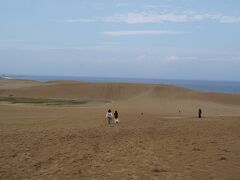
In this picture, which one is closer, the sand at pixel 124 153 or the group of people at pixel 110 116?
the sand at pixel 124 153

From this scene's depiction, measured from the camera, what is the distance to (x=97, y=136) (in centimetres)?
1661

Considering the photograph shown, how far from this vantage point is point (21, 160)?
11.6 m

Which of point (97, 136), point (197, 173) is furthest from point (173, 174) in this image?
point (97, 136)

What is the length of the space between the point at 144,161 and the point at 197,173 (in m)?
1.86

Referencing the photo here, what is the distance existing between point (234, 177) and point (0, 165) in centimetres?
598

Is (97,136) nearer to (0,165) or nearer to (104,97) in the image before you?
(0,165)

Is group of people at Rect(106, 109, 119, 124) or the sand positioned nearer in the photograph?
the sand

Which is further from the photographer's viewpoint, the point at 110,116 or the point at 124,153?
the point at 110,116

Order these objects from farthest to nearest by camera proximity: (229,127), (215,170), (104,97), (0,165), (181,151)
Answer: (104,97) < (229,127) < (181,151) < (0,165) < (215,170)

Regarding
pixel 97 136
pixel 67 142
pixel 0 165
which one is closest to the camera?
pixel 0 165

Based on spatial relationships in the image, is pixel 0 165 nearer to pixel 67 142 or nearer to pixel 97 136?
pixel 67 142

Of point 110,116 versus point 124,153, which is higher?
point 110,116

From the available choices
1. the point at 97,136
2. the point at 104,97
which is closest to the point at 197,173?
the point at 97,136

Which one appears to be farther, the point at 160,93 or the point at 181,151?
the point at 160,93
